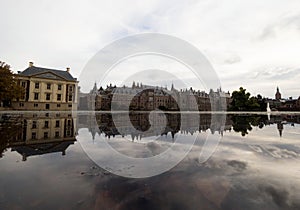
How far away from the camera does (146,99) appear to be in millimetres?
114000

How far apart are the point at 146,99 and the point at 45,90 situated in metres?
64.2

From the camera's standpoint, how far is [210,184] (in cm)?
525

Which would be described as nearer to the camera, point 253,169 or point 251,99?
point 253,169

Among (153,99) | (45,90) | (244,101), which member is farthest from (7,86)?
(244,101)

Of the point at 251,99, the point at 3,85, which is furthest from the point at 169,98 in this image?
the point at 3,85

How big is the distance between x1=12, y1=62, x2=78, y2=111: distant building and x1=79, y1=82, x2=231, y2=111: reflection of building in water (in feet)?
108

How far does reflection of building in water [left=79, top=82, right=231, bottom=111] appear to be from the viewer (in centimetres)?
10512

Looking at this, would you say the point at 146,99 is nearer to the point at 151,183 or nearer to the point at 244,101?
the point at 244,101

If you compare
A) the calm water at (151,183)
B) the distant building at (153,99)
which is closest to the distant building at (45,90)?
the distant building at (153,99)

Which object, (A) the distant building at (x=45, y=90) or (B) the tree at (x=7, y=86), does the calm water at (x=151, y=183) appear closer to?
(B) the tree at (x=7, y=86)

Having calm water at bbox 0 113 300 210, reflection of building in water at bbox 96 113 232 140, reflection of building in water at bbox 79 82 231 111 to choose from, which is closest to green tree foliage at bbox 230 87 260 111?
reflection of building in water at bbox 79 82 231 111

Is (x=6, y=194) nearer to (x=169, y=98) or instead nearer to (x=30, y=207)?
(x=30, y=207)

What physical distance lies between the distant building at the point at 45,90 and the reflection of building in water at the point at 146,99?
33.0 metres

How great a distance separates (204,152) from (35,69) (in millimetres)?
62073
